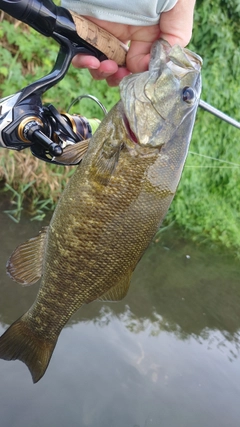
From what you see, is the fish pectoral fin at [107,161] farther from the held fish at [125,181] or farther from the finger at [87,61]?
the finger at [87,61]

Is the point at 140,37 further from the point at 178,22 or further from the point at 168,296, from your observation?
the point at 168,296

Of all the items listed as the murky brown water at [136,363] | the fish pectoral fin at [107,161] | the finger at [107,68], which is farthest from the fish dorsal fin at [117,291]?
the murky brown water at [136,363]

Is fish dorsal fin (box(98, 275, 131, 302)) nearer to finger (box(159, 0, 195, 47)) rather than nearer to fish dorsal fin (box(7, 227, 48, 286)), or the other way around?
fish dorsal fin (box(7, 227, 48, 286))

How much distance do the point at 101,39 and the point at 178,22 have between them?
36 cm

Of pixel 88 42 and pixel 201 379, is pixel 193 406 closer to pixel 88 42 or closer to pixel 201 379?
pixel 201 379

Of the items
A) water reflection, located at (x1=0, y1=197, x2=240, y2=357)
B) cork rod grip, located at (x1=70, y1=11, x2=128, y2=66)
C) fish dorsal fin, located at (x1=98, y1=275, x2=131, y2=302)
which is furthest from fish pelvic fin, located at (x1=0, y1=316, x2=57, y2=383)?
cork rod grip, located at (x1=70, y1=11, x2=128, y2=66)

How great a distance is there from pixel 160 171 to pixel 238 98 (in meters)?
5.23

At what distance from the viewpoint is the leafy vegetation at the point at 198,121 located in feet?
13.1

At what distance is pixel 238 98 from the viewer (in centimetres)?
633

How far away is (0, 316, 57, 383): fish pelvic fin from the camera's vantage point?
73.1 inches

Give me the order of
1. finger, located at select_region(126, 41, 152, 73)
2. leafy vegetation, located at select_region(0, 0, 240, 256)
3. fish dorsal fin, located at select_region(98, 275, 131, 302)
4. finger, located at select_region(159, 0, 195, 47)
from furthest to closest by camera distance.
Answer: leafy vegetation, located at select_region(0, 0, 240, 256) < finger, located at select_region(126, 41, 152, 73) < finger, located at select_region(159, 0, 195, 47) < fish dorsal fin, located at select_region(98, 275, 131, 302)

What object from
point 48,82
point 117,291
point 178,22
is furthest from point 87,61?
point 117,291

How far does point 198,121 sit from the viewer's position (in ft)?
19.6

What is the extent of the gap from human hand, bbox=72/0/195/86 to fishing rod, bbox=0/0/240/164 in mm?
58
